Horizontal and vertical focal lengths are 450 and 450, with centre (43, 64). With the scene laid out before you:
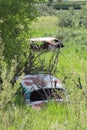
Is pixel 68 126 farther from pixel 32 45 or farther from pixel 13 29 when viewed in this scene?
pixel 32 45

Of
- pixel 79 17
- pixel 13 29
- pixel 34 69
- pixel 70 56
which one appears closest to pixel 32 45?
pixel 34 69

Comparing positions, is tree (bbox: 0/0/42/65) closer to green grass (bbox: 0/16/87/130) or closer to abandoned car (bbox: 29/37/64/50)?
abandoned car (bbox: 29/37/64/50)

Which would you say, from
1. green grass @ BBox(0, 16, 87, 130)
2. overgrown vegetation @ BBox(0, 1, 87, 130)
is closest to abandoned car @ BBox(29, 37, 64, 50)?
overgrown vegetation @ BBox(0, 1, 87, 130)

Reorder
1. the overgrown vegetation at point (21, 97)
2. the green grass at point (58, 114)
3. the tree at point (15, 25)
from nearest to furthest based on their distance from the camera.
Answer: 1. the overgrown vegetation at point (21, 97)
2. the green grass at point (58, 114)
3. the tree at point (15, 25)

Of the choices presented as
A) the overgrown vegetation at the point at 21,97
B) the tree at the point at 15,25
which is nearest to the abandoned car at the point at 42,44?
the overgrown vegetation at the point at 21,97

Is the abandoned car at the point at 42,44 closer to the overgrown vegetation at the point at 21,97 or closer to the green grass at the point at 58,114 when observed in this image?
the overgrown vegetation at the point at 21,97

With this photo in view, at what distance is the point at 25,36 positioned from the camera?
32.4ft

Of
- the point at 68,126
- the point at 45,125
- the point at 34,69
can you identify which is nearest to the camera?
the point at 68,126

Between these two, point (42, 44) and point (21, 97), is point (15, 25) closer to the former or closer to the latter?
point (21, 97)

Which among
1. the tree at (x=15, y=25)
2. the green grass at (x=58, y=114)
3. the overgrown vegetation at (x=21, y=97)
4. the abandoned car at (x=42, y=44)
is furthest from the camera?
the abandoned car at (x=42, y=44)

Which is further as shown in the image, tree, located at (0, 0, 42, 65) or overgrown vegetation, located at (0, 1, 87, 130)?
tree, located at (0, 0, 42, 65)

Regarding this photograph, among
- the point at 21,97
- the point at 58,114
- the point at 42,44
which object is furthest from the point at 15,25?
the point at 42,44

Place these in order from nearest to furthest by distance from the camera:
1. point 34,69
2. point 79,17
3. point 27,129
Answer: point 27,129 < point 34,69 < point 79,17

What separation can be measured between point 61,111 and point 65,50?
15.4m
